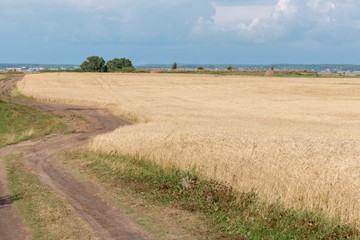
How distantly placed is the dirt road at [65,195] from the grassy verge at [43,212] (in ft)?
0.71

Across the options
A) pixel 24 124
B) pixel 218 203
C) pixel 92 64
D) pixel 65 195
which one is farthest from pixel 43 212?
pixel 92 64

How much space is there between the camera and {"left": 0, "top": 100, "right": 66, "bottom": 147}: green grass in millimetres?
25000

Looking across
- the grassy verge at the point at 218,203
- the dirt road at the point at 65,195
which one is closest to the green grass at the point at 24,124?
the dirt road at the point at 65,195

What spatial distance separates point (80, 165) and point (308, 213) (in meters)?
10.1

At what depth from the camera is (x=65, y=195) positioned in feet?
40.2

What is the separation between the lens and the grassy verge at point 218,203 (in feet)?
29.9

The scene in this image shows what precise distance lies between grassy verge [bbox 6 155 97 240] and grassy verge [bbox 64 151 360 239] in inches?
93.1

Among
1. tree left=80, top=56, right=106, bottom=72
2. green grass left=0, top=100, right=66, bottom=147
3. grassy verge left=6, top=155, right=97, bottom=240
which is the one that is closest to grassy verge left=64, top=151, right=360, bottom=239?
Result: grassy verge left=6, top=155, right=97, bottom=240

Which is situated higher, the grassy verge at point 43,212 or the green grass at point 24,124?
the grassy verge at point 43,212

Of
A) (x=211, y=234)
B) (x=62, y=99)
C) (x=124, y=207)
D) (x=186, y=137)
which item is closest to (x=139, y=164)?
(x=186, y=137)

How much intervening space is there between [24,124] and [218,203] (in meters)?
23.2

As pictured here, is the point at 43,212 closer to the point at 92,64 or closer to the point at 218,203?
the point at 218,203

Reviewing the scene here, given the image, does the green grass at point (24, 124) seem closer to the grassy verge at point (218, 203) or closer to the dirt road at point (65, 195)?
the dirt road at point (65, 195)

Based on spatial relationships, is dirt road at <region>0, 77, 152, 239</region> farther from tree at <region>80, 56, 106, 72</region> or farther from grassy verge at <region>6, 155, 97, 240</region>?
tree at <region>80, 56, 106, 72</region>
